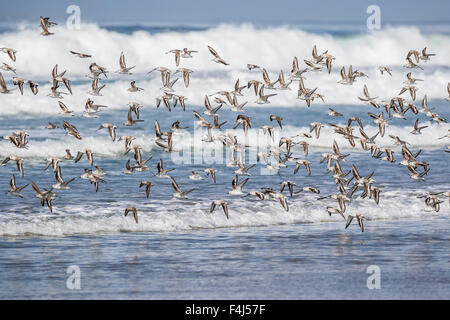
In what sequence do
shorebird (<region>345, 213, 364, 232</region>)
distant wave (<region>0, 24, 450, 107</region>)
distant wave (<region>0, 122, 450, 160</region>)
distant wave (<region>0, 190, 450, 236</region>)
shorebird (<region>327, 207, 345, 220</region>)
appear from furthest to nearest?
1. distant wave (<region>0, 24, 450, 107</region>)
2. distant wave (<region>0, 122, 450, 160</region>)
3. shorebird (<region>327, 207, 345, 220</region>)
4. distant wave (<region>0, 190, 450, 236</region>)
5. shorebird (<region>345, 213, 364, 232</region>)

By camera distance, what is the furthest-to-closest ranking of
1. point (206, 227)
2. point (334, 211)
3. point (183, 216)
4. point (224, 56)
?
point (224, 56) → point (183, 216) → point (334, 211) → point (206, 227)

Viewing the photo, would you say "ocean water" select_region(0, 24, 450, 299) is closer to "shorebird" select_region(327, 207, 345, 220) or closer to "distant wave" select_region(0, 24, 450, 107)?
"shorebird" select_region(327, 207, 345, 220)

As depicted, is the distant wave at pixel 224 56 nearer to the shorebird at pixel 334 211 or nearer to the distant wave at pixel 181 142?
the distant wave at pixel 181 142

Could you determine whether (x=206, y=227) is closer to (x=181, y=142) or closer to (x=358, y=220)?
(x=358, y=220)

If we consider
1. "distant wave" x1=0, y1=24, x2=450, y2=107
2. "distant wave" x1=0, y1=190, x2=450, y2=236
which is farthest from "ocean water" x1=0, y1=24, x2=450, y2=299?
"distant wave" x1=0, y1=24, x2=450, y2=107

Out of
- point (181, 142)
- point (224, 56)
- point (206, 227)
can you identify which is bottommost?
point (206, 227)

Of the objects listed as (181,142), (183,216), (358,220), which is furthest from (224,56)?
(358,220)

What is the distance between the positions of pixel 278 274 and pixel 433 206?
607 cm

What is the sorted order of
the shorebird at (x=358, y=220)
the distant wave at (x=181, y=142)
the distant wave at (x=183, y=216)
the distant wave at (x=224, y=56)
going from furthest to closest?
the distant wave at (x=224, y=56) → the distant wave at (x=181, y=142) → the distant wave at (x=183, y=216) → the shorebird at (x=358, y=220)

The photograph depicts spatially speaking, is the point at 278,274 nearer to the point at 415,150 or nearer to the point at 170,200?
the point at 170,200

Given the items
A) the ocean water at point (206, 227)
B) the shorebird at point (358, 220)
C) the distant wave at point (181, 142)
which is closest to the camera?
the ocean water at point (206, 227)

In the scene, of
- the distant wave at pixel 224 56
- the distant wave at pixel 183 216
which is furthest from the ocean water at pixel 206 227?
the distant wave at pixel 224 56

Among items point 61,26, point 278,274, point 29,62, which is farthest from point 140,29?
point 278,274
